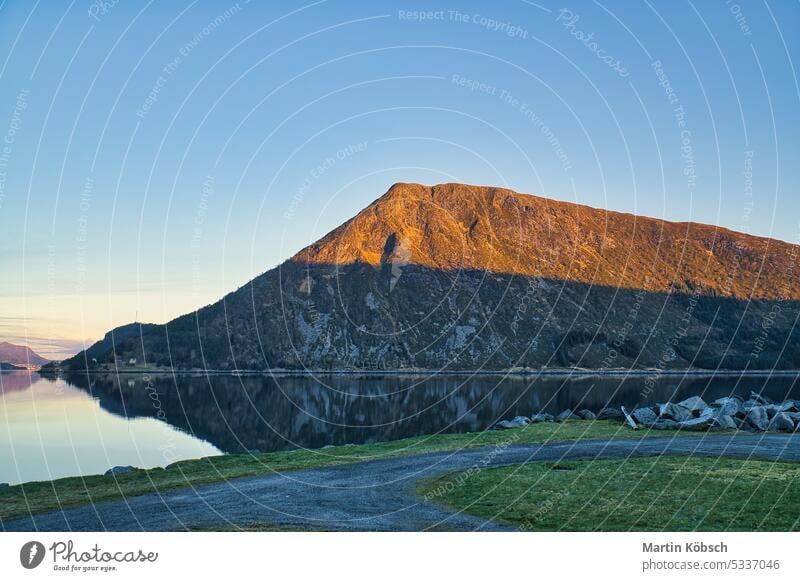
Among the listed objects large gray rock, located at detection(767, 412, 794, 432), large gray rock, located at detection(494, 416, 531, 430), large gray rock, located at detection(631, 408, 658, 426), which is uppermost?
large gray rock, located at detection(631, 408, 658, 426)

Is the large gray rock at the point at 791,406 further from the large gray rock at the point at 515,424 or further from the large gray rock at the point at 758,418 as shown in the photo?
the large gray rock at the point at 515,424

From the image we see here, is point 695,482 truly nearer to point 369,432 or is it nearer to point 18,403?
point 369,432

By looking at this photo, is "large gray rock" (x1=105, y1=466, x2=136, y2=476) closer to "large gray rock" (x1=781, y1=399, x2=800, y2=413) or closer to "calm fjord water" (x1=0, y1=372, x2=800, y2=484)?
"calm fjord water" (x1=0, y1=372, x2=800, y2=484)

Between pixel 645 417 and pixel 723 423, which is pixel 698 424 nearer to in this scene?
pixel 723 423

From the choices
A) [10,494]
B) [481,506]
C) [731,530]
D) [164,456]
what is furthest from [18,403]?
[731,530]

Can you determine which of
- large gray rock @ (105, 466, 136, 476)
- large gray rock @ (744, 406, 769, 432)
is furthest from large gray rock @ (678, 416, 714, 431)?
large gray rock @ (105, 466, 136, 476)
